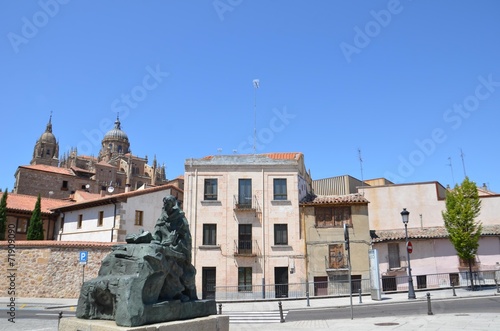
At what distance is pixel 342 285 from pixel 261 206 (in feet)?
25.5

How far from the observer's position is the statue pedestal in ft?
20.0

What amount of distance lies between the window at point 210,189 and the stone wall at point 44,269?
8.71 metres

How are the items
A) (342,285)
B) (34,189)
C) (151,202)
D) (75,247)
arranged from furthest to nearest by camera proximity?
(34,189)
(151,202)
(342,285)
(75,247)

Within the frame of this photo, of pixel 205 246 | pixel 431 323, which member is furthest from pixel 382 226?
pixel 431 323

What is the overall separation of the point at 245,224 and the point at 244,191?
246cm

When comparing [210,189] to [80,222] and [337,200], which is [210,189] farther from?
[80,222]

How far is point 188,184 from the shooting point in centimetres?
2991

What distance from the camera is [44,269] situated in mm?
24203

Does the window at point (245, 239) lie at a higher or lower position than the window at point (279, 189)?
lower

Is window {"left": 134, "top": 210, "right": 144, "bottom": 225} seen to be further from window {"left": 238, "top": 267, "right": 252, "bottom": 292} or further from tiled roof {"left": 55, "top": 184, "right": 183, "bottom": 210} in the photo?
window {"left": 238, "top": 267, "right": 252, "bottom": 292}

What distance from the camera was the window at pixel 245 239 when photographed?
28562 millimetres

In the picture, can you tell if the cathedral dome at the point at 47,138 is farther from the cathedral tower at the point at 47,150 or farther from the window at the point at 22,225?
the window at the point at 22,225

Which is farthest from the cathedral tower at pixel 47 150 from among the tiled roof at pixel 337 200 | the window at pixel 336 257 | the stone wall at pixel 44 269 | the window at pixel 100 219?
the window at pixel 336 257

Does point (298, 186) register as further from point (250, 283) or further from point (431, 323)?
point (431, 323)
